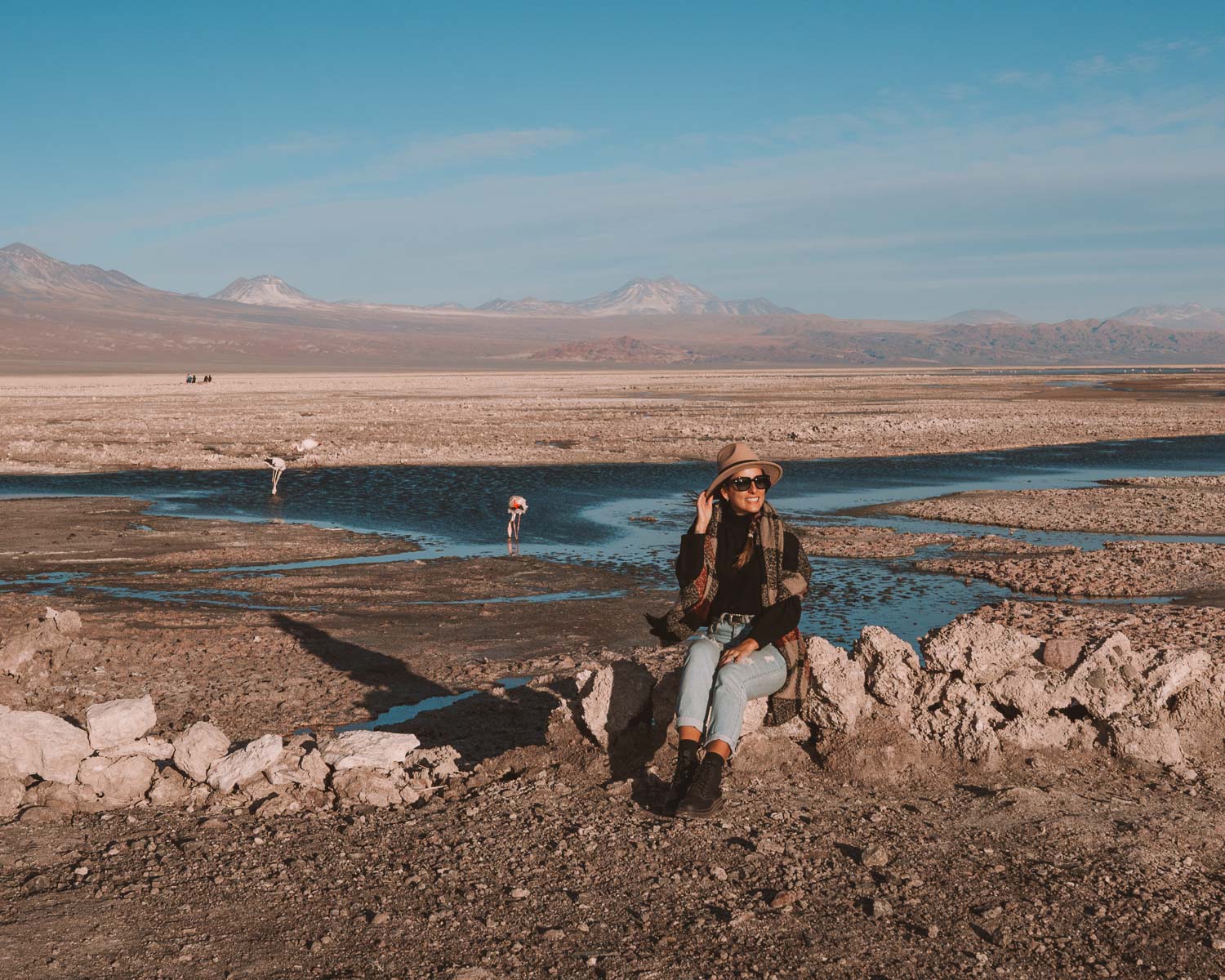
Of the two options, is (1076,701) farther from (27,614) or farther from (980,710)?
(27,614)

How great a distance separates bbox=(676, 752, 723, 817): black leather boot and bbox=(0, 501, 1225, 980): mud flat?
7 centimetres

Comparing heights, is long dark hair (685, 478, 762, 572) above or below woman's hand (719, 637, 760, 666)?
above

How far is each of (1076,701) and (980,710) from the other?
1.93 feet

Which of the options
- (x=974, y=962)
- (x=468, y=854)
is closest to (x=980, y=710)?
(x=974, y=962)

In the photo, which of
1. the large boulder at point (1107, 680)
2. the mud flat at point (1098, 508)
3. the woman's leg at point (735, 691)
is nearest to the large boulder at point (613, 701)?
the woman's leg at point (735, 691)

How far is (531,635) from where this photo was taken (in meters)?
11.4

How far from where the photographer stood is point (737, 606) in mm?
6633

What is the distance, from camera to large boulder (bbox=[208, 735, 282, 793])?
6590 mm

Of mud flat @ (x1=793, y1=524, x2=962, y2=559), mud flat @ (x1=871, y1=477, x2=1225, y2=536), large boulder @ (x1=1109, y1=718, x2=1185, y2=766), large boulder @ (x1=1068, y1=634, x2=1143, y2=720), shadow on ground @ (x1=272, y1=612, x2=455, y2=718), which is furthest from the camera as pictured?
mud flat @ (x1=871, y1=477, x2=1225, y2=536)

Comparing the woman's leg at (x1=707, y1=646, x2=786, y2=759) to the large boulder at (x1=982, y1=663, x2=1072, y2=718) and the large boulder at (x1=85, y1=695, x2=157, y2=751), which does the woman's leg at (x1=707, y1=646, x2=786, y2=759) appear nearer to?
the large boulder at (x1=982, y1=663, x2=1072, y2=718)

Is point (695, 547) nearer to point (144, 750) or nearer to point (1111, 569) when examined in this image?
point (144, 750)

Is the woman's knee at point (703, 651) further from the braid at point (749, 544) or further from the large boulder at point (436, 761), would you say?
the large boulder at point (436, 761)

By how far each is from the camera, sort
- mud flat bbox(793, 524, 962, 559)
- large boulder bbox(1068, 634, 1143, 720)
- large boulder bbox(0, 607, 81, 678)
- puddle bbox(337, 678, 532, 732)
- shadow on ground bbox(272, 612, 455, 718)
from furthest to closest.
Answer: mud flat bbox(793, 524, 962, 559) → large boulder bbox(0, 607, 81, 678) → shadow on ground bbox(272, 612, 455, 718) → puddle bbox(337, 678, 532, 732) → large boulder bbox(1068, 634, 1143, 720)

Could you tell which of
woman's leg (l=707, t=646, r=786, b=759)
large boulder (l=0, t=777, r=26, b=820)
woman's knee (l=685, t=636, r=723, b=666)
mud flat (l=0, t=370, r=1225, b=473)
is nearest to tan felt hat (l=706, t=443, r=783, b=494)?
woman's knee (l=685, t=636, r=723, b=666)
